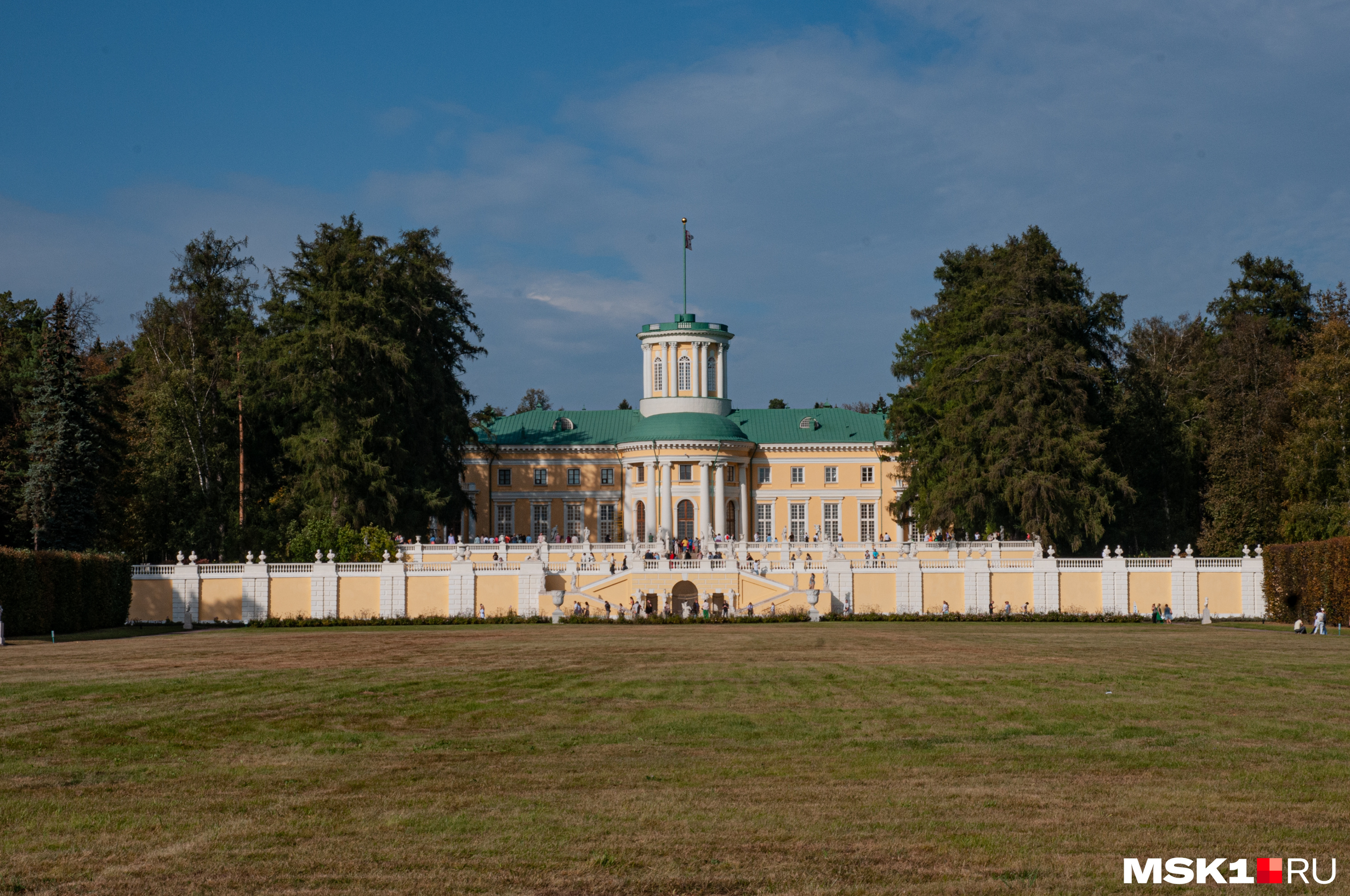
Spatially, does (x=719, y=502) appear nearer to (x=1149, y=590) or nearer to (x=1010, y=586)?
(x=1010, y=586)

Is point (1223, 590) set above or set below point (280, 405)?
below

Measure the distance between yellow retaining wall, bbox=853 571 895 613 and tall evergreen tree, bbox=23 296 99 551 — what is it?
101 feet

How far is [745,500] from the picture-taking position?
8781cm

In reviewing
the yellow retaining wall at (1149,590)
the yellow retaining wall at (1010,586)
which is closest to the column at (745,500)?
the yellow retaining wall at (1010,586)

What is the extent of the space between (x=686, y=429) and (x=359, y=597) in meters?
35.1

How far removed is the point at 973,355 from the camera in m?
65.2

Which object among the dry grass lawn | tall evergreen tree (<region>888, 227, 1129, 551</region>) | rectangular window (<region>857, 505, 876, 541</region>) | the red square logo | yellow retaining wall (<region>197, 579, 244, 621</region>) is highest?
tall evergreen tree (<region>888, 227, 1129, 551</region>)

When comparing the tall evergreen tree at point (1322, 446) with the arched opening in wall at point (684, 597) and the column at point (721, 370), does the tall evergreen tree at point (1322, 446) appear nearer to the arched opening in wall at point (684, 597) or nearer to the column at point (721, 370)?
the arched opening in wall at point (684, 597)

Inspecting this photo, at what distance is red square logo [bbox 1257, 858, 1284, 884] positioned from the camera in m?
9.73

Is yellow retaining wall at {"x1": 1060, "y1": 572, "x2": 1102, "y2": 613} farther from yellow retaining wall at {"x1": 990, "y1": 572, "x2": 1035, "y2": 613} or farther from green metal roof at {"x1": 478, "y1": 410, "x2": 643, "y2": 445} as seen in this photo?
green metal roof at {"x1": 478, "y1": 410, "x2": 643, "y2": 445}

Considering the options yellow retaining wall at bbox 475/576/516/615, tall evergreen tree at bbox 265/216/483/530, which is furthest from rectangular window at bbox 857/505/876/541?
yellow retaining wall at bbox 475/576/516/615

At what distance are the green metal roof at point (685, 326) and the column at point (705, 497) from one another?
9944 millimetres

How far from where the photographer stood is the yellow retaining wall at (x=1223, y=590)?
53.1 m

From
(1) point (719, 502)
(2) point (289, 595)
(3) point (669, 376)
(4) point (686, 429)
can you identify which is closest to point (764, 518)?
(1) point (719, 502)
